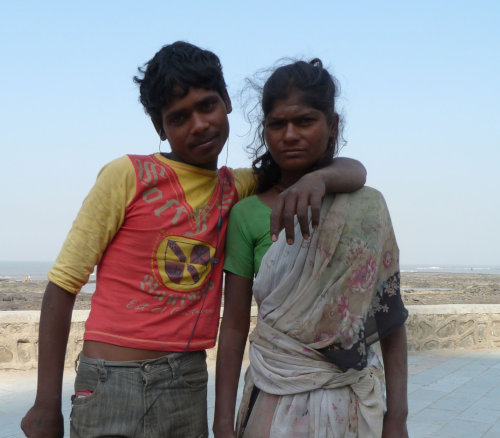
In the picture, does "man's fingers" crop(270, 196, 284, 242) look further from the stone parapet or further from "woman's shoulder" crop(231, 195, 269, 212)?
the stone parapet

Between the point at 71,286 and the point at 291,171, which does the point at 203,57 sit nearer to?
the point at 291,171

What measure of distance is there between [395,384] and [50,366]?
97 centimetres

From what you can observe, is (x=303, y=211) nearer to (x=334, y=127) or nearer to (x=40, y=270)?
(x=334, y=127)

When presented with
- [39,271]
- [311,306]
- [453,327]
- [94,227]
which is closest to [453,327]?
[453,327]

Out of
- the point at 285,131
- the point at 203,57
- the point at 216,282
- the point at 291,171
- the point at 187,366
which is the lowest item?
the point at 187,366

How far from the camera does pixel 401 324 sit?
1.62 meters

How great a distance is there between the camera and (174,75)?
5.50ft

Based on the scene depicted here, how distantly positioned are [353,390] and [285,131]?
2.41 ft

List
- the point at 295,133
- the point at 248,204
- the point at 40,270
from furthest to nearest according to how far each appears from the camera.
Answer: the point at 40,270 < the point at 248,204 < the point at 295,133

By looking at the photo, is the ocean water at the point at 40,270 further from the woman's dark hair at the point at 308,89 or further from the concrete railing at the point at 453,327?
the woman's dark hair at the point at 308,89

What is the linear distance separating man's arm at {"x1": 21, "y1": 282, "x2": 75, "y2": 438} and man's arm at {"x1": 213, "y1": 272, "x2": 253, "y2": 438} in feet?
1.47

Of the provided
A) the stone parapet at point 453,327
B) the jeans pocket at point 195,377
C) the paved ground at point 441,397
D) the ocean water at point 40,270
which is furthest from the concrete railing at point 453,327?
the ocean water at point 40,270

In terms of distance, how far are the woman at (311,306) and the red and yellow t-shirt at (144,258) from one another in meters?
0.09

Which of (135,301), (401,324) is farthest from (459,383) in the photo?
(135,301)
